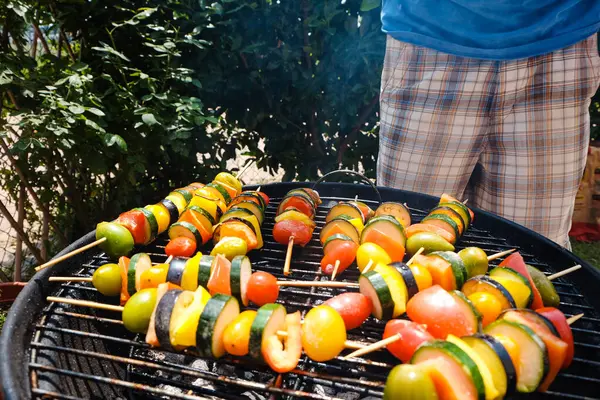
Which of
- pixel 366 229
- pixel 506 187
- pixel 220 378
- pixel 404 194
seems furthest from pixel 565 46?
pixel 220 378

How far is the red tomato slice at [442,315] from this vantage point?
1560 mm

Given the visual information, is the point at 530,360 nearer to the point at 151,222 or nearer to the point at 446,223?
the point at 446,223

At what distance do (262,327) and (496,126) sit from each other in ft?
7.50

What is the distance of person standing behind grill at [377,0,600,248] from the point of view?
266 centimetres

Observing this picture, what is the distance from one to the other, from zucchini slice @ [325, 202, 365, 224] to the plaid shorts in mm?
882

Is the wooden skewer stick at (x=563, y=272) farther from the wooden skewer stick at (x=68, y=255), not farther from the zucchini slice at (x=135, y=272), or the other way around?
the wooden skewer stick at (x=68, y=255)

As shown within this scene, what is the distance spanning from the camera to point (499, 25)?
269 cm

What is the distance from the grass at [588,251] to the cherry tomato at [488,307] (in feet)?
14.3

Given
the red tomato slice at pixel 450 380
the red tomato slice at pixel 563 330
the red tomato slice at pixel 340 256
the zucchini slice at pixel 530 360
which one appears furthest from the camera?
the red tomato slice at pixel 340 256

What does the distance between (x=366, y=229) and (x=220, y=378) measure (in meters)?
1.09

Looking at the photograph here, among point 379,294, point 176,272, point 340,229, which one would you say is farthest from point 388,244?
point 176,272

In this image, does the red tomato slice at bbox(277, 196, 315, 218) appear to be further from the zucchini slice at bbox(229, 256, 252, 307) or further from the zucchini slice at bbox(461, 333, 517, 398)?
→ the zucchini slice at bbox(461, 333, 517, 398)

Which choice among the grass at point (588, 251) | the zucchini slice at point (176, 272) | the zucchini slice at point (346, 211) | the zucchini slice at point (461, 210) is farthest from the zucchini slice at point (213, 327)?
the grass at point (588, 251)

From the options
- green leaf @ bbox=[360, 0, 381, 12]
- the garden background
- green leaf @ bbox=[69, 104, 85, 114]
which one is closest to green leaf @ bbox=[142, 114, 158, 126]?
the garden background
